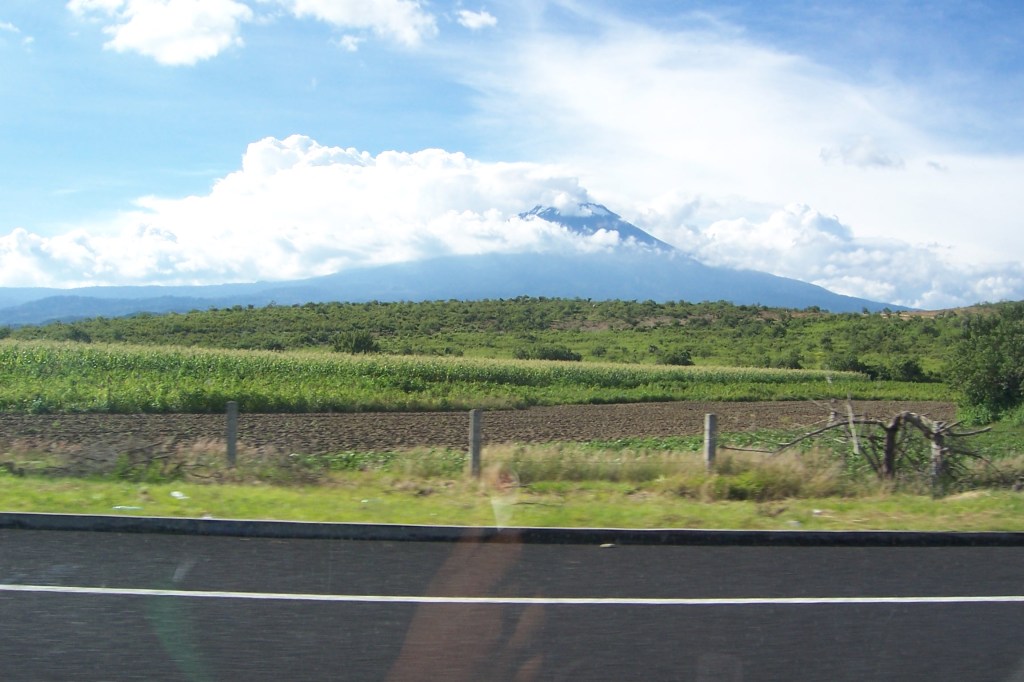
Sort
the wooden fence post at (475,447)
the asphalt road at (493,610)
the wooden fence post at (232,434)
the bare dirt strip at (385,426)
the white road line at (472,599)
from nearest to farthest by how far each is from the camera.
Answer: the asphalt road at (493,610), the white road line at (472,599), the wooden fence post at (475,447), the wooden fence post at (232,434), the bare dirt strip at (385,426)

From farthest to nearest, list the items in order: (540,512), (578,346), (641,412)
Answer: (578,346), (641,412), (540,512)

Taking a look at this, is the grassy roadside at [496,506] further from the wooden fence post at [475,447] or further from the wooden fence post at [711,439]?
the wooden fence post at [711,439]

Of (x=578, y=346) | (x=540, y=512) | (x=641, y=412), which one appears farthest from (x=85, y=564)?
(x=578, y=346)

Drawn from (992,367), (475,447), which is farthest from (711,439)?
(992,367)

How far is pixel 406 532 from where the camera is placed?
27.9ft

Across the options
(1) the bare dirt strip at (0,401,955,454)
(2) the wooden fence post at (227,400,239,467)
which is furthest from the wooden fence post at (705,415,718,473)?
(2) the wooden fence post at (227,400,239,467)

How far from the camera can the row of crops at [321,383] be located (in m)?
30.4

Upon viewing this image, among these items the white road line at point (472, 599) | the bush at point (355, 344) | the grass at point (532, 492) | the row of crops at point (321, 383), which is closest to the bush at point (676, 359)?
the row of crops at point (321, 383)

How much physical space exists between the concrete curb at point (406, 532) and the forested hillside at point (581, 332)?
50526 millimetres

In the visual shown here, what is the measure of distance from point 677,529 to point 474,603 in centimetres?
301

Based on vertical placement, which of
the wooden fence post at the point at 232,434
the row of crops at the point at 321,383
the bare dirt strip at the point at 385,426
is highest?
the wooden fence post at the point at 232,434

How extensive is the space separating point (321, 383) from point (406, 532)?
94.4 ft

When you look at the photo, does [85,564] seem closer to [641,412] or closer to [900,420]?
[900,420]

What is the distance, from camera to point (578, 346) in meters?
75.0
